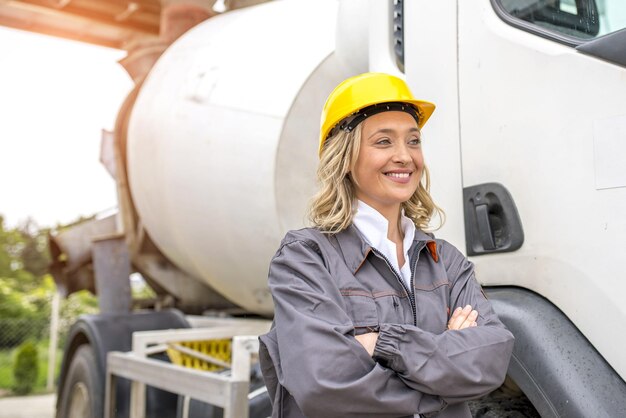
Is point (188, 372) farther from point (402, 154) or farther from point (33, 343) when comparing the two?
point (33, 343)

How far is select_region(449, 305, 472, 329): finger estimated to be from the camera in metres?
1.52

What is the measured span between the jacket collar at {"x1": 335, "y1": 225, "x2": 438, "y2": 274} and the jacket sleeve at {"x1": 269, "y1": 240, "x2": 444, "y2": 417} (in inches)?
3.3

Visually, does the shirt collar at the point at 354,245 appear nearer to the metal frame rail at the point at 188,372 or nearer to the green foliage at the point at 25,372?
the metal frame rail at the point at 188,372

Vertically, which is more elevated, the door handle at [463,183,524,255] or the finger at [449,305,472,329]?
the door handle at [463,183,524,255]

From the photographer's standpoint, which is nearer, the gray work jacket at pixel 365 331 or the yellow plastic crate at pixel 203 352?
the gray work jacket at pixel 365 331

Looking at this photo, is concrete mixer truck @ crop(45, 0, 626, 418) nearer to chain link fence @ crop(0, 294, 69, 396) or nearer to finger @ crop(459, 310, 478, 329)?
finger @ crop(459, 310, 478, 329)

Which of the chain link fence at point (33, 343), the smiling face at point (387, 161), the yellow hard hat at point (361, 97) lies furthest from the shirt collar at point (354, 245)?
the chain link fence at point (33, 343)

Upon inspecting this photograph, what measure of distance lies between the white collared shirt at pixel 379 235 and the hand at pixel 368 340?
19 cm

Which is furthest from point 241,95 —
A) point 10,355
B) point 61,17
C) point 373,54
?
point 10,355

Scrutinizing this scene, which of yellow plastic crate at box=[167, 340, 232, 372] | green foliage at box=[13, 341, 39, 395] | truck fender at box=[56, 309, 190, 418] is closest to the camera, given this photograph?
yellow plastic crate at box=[167, 340, 232, 372]

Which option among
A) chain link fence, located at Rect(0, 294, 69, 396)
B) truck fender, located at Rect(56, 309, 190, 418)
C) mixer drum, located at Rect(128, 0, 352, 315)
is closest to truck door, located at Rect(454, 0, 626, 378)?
mixer drum, located at Rect(128, 0, 352, 315)

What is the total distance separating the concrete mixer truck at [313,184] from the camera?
5.49 ft

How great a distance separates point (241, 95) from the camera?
349 centimetres

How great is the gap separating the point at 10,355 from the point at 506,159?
12.8 metres
